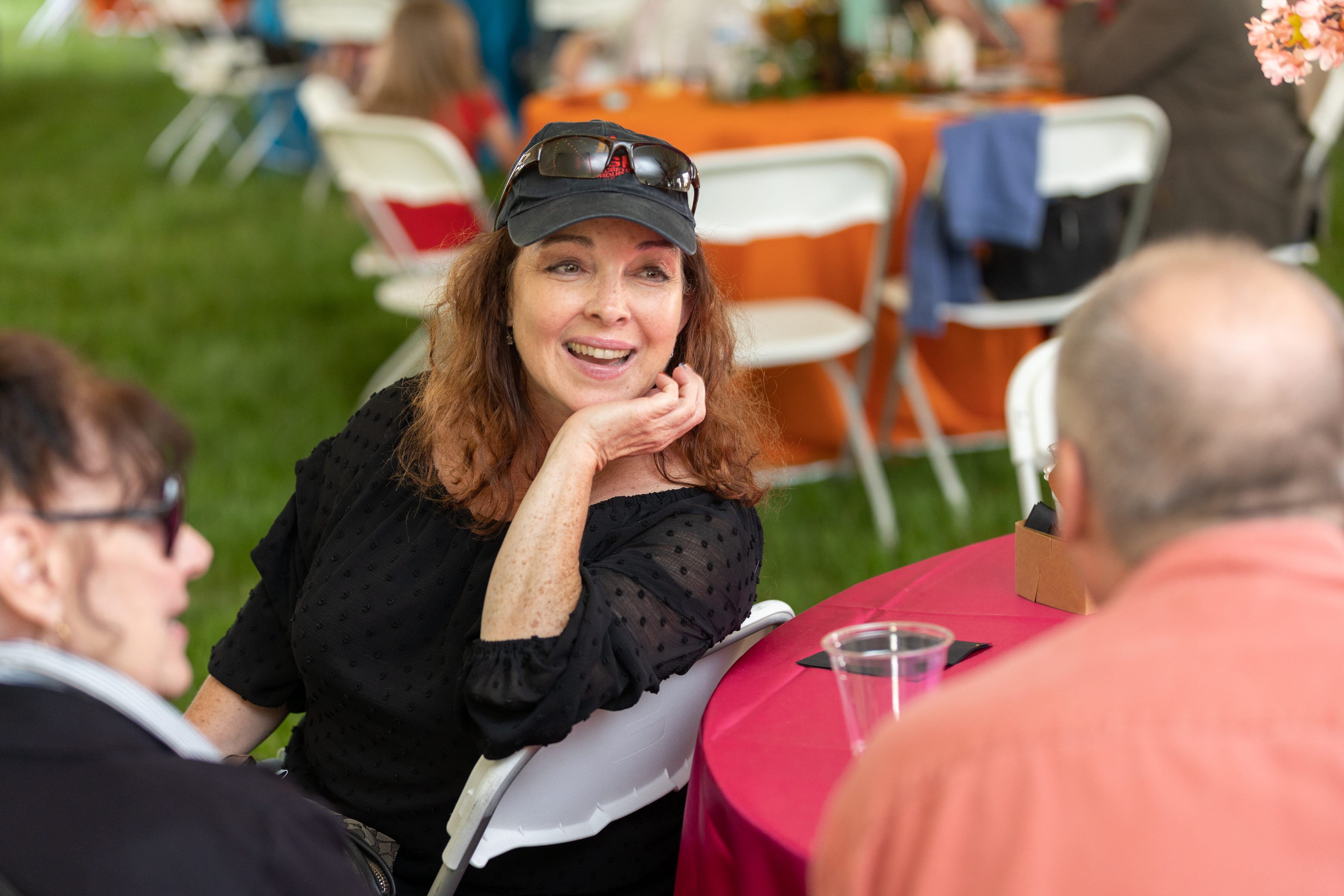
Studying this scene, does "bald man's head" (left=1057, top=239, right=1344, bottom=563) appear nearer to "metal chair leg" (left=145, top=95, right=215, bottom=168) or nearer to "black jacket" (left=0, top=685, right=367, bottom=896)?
"black jacket" (left=0, top=685, right=367, bottom=896)

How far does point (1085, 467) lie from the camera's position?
34.2 inches

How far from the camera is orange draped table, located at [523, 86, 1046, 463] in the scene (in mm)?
4223

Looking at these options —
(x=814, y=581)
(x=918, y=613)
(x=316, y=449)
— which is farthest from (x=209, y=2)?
(x=918, y=613)

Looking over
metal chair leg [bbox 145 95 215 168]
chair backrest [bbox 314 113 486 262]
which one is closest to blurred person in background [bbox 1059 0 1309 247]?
chair backrest [bbox 314 113 486 262]

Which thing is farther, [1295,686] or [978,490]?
[978,490]

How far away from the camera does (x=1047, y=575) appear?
5.53 feet

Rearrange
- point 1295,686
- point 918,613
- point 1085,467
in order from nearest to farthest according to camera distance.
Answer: point 1295,686, point 1085,467, point 918,613

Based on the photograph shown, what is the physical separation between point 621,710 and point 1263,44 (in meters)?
1.16

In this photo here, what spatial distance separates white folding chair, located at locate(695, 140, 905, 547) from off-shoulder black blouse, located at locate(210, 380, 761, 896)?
1751 millimetres

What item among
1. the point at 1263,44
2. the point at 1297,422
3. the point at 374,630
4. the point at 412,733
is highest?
the point at 1263,44

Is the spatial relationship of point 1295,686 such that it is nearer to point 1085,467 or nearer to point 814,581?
point 1085,467

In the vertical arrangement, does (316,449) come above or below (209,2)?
below

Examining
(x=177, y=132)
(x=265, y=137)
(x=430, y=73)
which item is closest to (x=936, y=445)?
(x=430, y=73)

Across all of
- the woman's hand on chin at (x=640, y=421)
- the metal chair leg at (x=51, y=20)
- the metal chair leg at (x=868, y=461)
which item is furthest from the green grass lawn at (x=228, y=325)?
the metal chair leg at (x=51, y=20)
